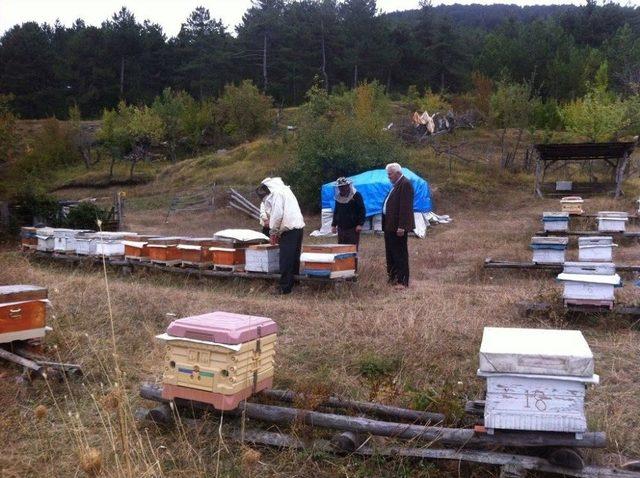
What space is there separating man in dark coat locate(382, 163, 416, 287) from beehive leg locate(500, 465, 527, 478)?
5.48 m

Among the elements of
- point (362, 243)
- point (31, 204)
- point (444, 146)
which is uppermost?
point (444, 146)

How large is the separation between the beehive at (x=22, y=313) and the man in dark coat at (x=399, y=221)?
190 inches

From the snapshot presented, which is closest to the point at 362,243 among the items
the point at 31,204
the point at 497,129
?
the point at 31,204

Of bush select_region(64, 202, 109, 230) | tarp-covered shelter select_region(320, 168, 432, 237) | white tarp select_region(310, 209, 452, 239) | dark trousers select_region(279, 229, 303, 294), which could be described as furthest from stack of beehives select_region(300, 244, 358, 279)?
tarp-covered shelter select_region(320, 168, 432, 237)

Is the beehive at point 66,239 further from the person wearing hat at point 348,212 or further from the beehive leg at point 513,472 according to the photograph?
the beehive leg at point 513,472

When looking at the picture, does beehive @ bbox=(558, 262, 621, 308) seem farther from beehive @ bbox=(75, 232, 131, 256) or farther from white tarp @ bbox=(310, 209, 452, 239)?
white tarp @ bbox=(310, 209, 452, 239)

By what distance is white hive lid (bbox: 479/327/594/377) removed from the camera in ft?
11.7

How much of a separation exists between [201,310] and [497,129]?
36.1m

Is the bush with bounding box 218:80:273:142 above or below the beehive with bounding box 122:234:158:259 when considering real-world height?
above

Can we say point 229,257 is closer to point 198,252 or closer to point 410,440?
point 198,252

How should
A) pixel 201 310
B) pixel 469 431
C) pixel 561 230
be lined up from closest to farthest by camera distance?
pixel 469 431
pixel 201 310
pixel 561 230

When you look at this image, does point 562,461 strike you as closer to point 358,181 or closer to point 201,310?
point 201,310

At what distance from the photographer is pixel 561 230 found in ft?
48.3

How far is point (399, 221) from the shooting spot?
910 cm
